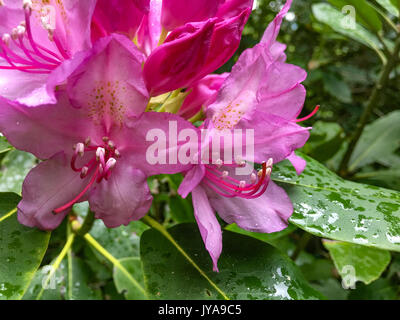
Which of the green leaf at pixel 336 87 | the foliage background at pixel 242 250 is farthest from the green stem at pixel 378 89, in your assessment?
the green leaf at pixel 336 87

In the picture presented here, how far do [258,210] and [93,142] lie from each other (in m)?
0.32

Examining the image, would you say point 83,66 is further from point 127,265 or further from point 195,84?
point 127,265

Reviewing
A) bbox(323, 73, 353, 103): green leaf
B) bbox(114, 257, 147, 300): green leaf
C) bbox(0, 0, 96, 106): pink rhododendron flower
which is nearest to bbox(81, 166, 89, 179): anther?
bbox(0, 0, 96, 106): pink rhododendron flower

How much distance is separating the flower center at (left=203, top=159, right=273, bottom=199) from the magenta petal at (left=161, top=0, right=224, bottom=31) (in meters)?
0.25

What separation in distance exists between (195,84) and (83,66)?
0.25 m

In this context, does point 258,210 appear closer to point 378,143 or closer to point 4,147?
point 4,147

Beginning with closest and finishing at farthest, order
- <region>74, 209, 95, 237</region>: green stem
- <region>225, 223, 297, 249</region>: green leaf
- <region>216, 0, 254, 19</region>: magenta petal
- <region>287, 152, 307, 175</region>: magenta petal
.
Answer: <region>216, 0, 254, 19</region>: magenta petal → <region>287, 152, 307, 175</region>: magenta petal → <region>74, 209, 95, 237</region>: green stem → <region>225, 223, 297, 249</region>: green leaf

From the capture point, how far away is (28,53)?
650mm

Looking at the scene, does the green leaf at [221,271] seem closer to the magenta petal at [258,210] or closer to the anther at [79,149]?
the magenta petal at [258,210]

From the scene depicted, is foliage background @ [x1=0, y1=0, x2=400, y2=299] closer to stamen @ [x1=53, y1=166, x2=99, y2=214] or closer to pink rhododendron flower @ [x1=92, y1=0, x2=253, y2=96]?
stamen @ [x1=53, y1=166, x2=99, y2=214]

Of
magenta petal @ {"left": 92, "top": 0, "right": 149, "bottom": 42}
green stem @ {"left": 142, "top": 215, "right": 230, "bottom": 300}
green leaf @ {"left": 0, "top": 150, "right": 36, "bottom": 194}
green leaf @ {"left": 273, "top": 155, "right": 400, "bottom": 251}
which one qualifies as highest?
magenta petal @ {"left": 92, "top": 0, "right": 149, "bottom": 42}

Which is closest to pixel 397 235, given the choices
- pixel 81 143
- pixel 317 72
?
pixel 81 143

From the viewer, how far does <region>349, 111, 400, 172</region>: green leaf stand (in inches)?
64.7

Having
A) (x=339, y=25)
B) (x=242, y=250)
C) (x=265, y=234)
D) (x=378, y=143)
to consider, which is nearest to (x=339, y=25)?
(x=339, y=25)
